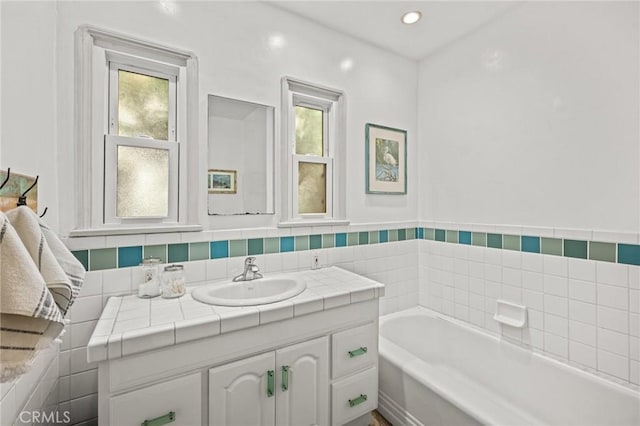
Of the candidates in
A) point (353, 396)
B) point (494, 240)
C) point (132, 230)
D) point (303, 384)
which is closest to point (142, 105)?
point (132, 230)

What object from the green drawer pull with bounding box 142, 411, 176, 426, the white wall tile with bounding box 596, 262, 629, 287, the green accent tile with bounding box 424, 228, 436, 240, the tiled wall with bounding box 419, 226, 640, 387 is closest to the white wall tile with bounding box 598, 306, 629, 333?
the tiled wall with bounding box 419, 226, 640, 387

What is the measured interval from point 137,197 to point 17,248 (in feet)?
3.47

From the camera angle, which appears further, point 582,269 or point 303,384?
point 582,269

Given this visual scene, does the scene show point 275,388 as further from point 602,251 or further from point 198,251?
point 602,251

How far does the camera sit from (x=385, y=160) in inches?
91.6

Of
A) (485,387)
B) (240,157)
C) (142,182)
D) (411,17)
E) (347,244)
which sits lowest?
(485,387)

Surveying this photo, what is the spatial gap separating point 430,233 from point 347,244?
78 centimetres

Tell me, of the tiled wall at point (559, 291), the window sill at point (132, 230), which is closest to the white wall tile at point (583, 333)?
the tiled wall at point (559, 291)

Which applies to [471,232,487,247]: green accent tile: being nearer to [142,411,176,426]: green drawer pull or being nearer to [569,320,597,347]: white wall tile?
[569,320,597,347]: white wall tile

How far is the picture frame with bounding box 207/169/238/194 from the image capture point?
65.7 inches

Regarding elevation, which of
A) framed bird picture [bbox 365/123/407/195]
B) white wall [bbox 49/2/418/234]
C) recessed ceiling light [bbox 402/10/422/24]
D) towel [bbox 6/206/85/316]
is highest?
recessed ceiling light [bbox 402/10/422/24]

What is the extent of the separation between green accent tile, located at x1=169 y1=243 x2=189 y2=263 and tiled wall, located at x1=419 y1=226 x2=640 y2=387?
186cm

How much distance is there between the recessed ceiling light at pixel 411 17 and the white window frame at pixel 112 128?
1361mm

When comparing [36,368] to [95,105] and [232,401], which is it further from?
[95,105]
